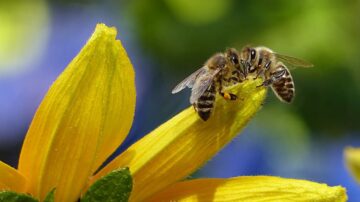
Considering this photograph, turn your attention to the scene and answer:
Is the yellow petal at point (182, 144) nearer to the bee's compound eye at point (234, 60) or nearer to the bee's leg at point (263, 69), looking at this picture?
the bee's leg at point (263, 69)

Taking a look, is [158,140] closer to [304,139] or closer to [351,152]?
[351,152]

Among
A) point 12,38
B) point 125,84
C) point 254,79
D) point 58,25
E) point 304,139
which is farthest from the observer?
point 58,25

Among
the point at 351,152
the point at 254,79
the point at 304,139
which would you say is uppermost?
the point at 254,79

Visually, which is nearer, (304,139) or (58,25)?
(304,139)

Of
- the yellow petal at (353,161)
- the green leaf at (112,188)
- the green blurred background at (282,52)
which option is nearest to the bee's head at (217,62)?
the yellow petal at (353,161)

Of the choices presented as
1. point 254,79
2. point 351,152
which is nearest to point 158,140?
point 254,79

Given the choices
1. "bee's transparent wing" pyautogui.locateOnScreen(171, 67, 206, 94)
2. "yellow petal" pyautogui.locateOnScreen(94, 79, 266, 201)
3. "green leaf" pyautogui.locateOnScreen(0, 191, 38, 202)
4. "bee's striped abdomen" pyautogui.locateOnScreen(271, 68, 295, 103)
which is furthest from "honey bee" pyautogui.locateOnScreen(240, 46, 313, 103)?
"green leaf" pyautogui.locateOnScreen(0, 191, 38, 202)

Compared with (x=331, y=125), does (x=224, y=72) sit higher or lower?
higher

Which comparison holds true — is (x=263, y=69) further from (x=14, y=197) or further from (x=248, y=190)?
(x=14, y=197)
